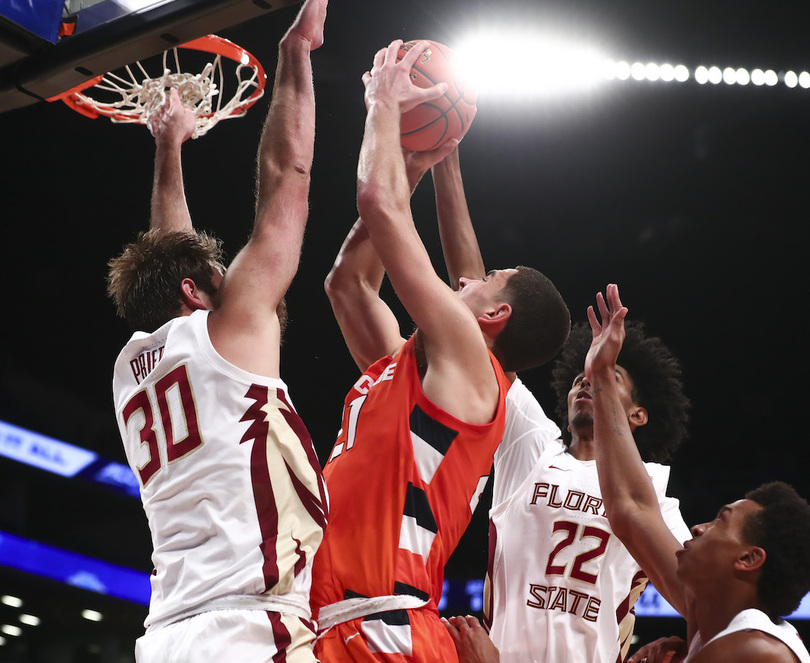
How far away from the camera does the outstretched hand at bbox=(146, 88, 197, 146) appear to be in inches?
138

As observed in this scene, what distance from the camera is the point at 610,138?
849 cm

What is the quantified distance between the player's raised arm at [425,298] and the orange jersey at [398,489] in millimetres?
57

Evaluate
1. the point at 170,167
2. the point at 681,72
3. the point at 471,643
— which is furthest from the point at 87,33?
the point at 681,72

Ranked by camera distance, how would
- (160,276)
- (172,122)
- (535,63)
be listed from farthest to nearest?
(535,63) → (172,122) → (160,276)

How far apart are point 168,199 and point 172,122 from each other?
48cm

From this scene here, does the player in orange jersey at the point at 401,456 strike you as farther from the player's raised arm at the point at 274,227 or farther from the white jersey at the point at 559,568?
the white jersey at the point at 559,568

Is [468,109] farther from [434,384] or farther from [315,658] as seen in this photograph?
[315,658]

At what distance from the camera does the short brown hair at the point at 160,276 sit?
245 cm

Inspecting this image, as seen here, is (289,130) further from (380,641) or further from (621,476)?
(621,476)

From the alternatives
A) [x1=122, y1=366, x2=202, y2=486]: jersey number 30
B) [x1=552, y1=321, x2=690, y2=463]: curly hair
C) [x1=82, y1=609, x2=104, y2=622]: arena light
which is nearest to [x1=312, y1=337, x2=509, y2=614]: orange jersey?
[x1=122, y1=366, x2=202, y2=486]: jersey number 30

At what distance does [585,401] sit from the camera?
12.8 ft

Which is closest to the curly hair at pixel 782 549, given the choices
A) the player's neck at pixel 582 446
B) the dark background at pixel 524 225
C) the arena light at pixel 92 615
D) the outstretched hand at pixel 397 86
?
the player's neck at pixel 582 446

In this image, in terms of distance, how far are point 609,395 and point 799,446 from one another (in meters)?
8.29

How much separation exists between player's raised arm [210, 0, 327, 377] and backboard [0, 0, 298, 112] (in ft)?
0.78
